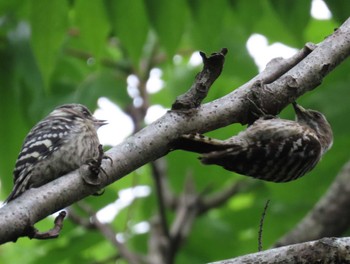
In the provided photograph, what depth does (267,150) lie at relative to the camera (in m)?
4.30

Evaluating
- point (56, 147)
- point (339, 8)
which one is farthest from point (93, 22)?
point (339, 8)

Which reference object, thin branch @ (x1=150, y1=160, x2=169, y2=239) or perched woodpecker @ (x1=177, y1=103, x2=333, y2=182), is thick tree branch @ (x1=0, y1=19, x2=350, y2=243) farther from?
thin branch @ (x1=150, y1=160, x2=169, y2=239)

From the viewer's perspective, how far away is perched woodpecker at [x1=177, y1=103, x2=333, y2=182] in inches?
158

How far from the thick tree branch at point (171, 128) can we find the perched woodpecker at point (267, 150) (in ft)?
0.42

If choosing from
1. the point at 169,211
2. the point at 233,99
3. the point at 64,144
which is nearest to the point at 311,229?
the point at 169,211

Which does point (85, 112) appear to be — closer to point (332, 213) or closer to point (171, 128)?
point (332, 213)

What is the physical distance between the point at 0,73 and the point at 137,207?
11.1ft

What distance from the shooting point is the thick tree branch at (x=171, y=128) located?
3.29 meters

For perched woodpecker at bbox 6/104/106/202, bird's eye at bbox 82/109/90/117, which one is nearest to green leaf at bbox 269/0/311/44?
perched woodpecker at bbox 6/104/106/202

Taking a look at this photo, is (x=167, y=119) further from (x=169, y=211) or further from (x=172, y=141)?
(x=169, y=211)

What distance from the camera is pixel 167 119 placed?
11.8 feet

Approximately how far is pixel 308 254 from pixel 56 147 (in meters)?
2.13

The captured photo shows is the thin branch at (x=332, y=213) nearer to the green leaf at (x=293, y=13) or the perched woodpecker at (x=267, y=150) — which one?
the perched woodpecker at (x=267, y=150)

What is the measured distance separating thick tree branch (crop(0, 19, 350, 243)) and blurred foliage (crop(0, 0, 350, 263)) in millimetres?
935
